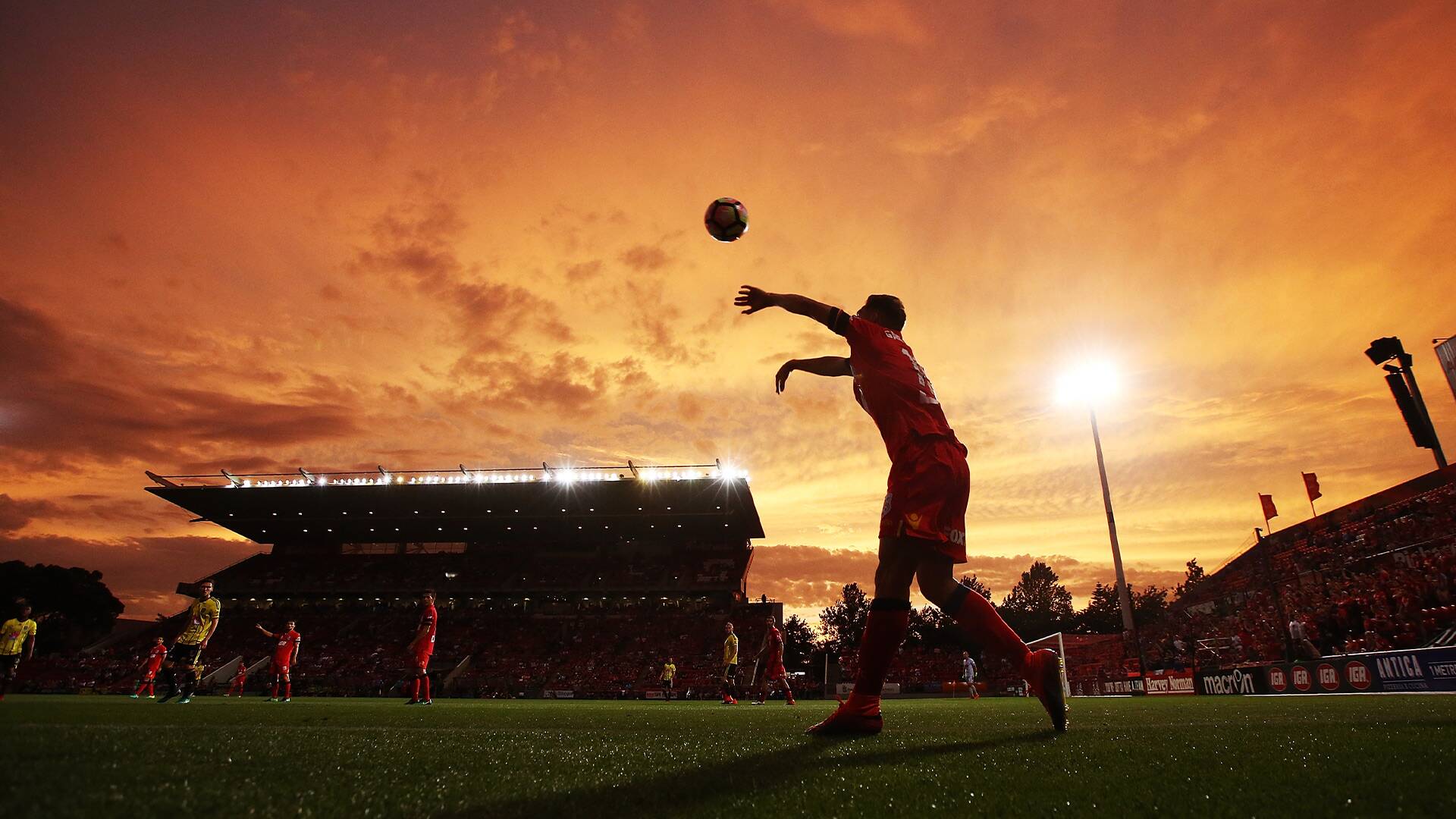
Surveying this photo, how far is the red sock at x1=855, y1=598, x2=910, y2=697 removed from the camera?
3.67 meters

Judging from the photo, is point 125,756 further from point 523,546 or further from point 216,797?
point 523,546

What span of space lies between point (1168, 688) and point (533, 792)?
74.0 feet

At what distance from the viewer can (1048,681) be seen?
371 centimetres

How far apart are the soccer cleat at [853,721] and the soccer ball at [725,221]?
170 inches

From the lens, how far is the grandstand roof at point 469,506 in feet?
120

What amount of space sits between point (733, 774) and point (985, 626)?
2.01m

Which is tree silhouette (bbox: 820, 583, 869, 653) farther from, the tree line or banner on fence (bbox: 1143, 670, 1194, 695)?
banner on fence (bbox: 1143, 670, 1194, 695)

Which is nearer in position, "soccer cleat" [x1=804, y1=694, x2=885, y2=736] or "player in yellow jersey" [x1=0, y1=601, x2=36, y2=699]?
"soccer cleat" [x1=804, y1=694, x2=885, y2=736]

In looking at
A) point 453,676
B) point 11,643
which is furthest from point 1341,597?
point 453,676

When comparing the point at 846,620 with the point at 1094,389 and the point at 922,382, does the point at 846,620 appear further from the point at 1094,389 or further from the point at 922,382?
the point at 922,382

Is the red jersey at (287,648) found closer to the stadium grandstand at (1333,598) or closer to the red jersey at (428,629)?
the red jersey at (428,629)

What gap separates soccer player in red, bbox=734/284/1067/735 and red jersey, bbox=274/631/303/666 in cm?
1723

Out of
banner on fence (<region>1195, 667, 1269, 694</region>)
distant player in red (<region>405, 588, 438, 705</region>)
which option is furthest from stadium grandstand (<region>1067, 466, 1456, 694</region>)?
distant player in red (<region>405, 588, 438, 705</region>)

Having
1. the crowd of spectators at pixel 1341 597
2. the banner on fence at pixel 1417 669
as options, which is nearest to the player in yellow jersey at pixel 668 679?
the crowd of spectators at pixel 1341 597
